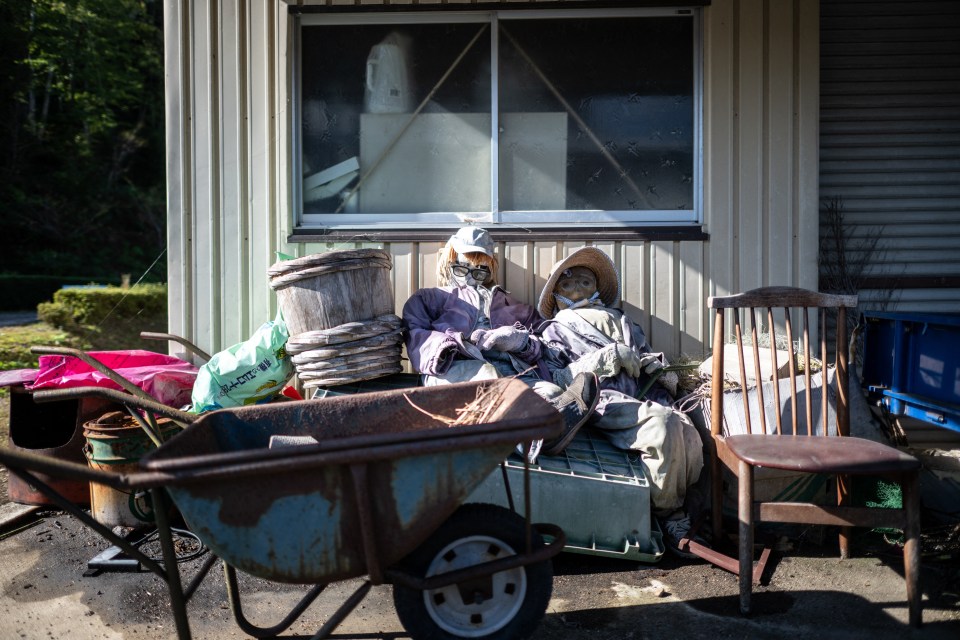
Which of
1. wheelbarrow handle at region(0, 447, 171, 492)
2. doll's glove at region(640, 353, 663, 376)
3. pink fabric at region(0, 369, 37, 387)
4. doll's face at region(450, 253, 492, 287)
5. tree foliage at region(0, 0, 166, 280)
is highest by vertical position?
tree foliage at region(0, 0, 166, 280)

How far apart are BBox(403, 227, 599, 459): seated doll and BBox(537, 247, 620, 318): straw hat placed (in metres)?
0.12

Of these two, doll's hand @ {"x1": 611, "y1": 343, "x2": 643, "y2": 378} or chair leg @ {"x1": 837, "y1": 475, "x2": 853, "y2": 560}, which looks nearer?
chair leg @ {"x1": 837, "y1": 475, "x2": 853, "y2": 560}

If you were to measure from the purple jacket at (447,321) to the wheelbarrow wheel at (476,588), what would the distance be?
4.78 ft

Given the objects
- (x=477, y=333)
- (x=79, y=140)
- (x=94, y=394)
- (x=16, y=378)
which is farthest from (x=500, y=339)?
(x=79, y=140)

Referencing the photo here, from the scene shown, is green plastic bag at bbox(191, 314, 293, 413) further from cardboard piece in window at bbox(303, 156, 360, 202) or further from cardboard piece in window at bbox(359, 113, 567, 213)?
cardboard piece in window at bbox(359, 113, 567, 213)

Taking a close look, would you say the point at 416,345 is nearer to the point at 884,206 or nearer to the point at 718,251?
the point at 718,251

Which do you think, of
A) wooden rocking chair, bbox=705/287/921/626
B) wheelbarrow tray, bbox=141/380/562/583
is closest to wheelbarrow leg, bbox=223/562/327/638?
wheelbarrow tray, bbox=141/380/562/583

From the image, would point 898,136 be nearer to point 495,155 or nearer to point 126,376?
point 495,155

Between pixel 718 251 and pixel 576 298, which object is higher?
pixel 718 251

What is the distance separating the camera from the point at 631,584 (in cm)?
329

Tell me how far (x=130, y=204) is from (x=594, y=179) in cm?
2394

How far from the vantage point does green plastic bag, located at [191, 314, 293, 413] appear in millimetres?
3939

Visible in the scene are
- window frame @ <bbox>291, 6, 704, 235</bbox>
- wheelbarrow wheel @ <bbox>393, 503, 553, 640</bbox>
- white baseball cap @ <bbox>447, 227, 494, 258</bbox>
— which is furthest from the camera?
window frame @ <bbox>291, 6, 704, 235</bbox>

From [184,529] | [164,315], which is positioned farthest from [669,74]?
[164,315]
